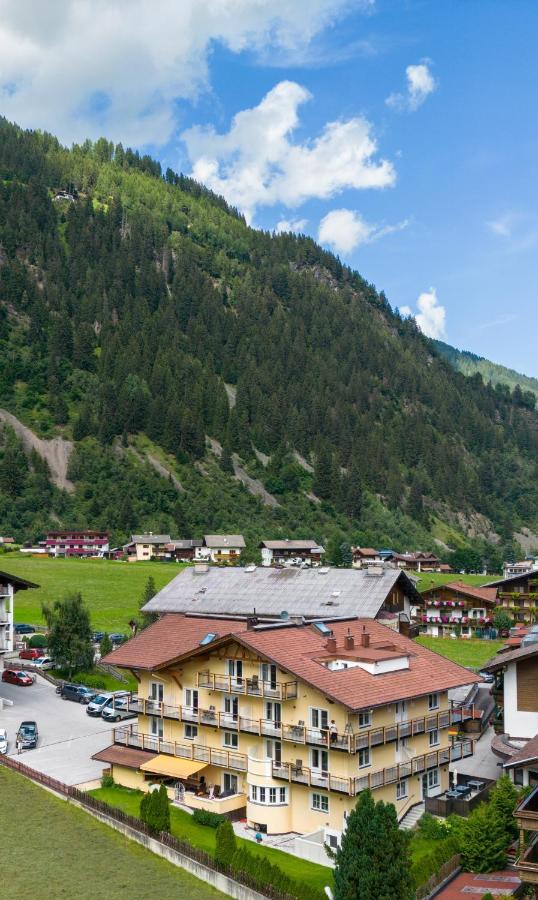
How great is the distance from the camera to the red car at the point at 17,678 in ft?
218

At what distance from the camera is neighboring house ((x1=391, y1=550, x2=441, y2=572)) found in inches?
7170

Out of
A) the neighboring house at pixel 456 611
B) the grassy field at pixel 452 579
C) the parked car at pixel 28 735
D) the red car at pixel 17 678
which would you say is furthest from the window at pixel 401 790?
the grassy field at pixel 452 579

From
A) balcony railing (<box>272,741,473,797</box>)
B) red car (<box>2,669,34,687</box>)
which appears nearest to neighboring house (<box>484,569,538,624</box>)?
red car (<box>2,669,34,687</box>)

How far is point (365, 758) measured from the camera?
38.4 m

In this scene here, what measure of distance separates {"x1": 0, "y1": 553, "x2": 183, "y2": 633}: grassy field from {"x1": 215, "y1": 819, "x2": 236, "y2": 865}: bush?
59137mm

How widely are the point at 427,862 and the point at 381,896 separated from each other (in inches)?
216

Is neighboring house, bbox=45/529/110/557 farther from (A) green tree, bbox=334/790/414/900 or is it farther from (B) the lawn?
(A) green tree, bbox=334/790/414/900

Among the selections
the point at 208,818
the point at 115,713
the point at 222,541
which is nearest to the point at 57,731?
the point at 115,713

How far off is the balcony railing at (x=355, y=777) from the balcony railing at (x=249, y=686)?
10.3ft

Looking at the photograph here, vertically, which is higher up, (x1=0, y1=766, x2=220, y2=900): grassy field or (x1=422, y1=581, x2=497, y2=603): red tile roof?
(x1=422, y1=581, x2=497, y2=603): red tile roof

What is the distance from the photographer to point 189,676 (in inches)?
1772

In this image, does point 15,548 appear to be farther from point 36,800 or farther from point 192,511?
point 36,800

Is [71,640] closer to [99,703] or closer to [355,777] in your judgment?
[99,703]

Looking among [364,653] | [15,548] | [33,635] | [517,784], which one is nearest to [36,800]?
[364,653]
